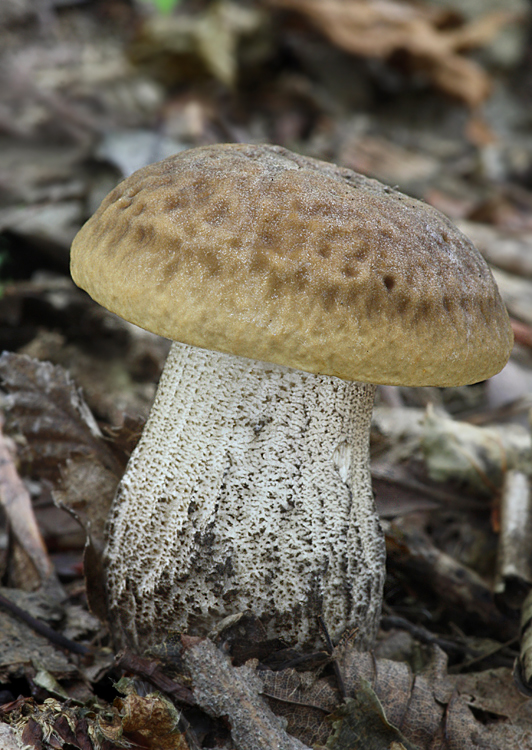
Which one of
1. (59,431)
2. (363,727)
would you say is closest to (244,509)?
(363,727)

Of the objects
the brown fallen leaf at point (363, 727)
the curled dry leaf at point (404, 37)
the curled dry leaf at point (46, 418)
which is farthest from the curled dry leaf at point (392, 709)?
the curled dry leaf at point (404, 37)

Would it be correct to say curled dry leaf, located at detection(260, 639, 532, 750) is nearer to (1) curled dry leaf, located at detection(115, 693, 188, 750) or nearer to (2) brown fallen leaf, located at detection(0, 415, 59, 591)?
(1) curled dry leaf, located at detection(115, 693, 188, 750)

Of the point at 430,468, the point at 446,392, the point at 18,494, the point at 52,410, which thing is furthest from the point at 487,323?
the point at 446,392

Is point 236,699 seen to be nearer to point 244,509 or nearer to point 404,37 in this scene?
point 244,509

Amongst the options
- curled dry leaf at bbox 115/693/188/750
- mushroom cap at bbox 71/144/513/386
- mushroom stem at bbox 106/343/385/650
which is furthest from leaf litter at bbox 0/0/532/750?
mushroom cap at bbox 71/144/513/386

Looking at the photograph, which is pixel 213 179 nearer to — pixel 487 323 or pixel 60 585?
pixel 487 323

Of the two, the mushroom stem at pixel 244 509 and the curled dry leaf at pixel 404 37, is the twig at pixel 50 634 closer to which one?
the mushroom stem at pixel 244 509

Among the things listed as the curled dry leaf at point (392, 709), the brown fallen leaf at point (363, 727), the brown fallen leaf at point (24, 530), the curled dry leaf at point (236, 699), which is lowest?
the brown fallen leaf at point (24, 530)
